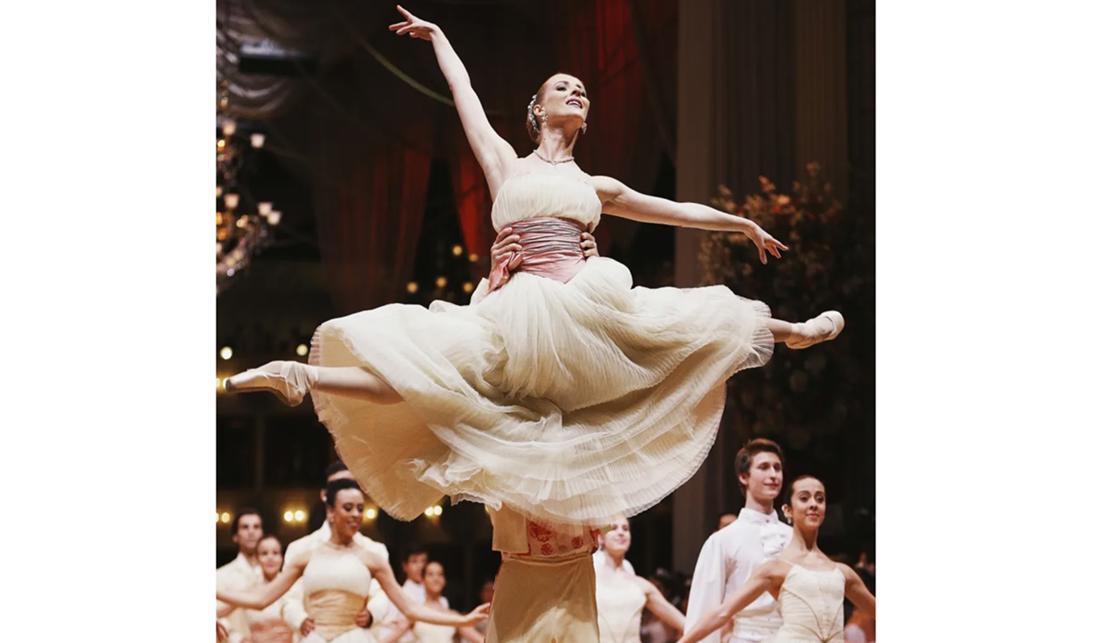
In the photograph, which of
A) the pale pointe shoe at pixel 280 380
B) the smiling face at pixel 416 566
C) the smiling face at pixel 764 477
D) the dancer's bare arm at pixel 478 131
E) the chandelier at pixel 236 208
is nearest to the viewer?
the pale pointe shoe at pixel 280 380

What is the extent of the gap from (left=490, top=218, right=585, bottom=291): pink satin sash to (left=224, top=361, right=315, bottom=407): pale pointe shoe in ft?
1.89

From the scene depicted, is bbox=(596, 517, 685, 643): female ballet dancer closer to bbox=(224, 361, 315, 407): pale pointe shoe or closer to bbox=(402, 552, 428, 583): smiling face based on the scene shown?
bbox=(402, 552, 428, 583): smiling face

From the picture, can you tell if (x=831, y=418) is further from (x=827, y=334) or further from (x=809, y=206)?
(x=827, y=334)

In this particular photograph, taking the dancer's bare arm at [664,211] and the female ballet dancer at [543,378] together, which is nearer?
the female ballet dancer at [543,378]

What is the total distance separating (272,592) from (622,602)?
4.46ft

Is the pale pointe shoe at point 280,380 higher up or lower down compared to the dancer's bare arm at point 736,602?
higher up

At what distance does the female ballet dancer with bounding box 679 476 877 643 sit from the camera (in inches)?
185

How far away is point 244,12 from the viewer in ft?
25.9

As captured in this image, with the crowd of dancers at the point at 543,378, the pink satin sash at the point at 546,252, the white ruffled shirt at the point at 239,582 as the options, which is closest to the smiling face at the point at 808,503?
the crowd of dancers at the point at 543,378

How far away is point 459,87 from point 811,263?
3667 millimetres

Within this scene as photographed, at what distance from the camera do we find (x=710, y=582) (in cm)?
498

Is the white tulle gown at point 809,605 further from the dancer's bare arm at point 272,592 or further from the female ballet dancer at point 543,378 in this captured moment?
the dancer's bare arm at point 272,592

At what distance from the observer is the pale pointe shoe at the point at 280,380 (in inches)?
111

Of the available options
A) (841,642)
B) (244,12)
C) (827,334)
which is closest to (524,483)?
(827,334)
